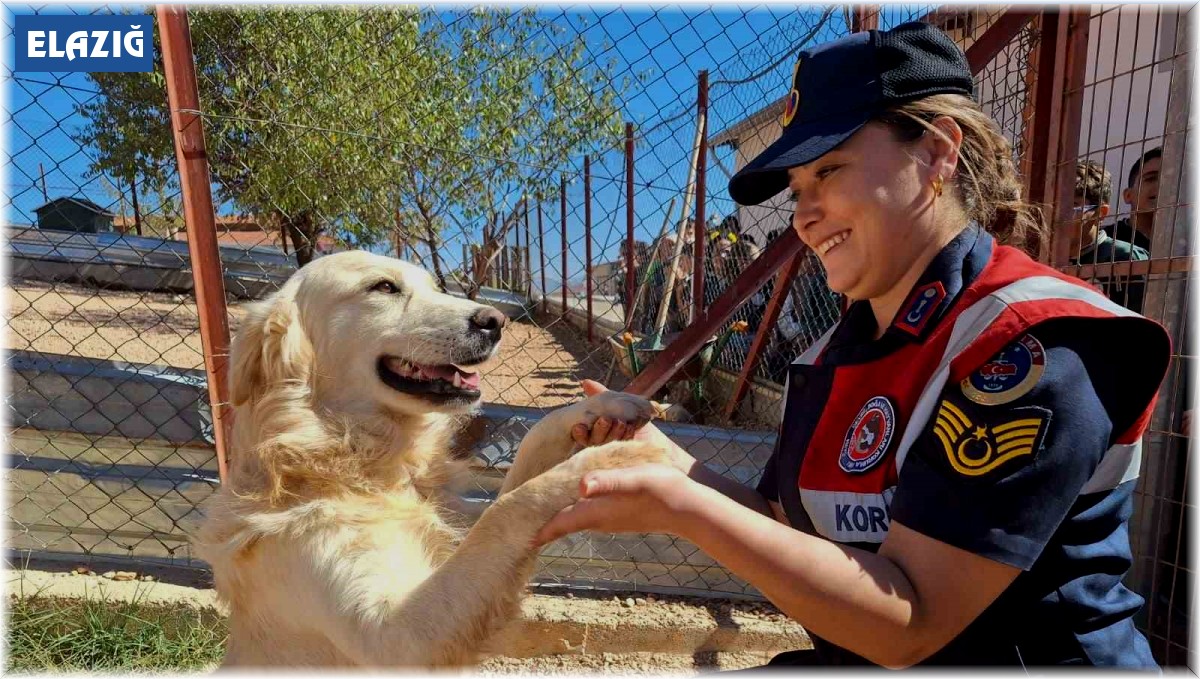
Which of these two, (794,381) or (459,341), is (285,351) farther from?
(794,381)

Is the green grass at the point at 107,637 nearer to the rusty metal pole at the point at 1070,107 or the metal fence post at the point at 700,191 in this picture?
the metal fence post at the point at 700,191

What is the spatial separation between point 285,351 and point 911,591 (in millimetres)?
1822

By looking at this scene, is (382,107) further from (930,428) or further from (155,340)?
(155,340)

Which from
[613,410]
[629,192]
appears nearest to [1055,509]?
[613,410]

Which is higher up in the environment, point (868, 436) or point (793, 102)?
point (793, 102)

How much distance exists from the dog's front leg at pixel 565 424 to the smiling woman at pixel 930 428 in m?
0.42

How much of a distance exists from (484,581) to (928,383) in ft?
3.27

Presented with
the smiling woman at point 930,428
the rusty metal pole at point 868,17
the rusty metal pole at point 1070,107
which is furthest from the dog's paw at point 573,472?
the rusty metal pole at point 868,17

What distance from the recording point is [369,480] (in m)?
2.19

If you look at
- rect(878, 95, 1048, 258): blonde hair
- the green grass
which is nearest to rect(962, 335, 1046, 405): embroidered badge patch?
rect(878, 95, 1048, 258): blonde hair

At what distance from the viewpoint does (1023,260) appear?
1443 mm

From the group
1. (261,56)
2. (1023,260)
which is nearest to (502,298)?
(261,56)

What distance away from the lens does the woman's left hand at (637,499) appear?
1.22 meters

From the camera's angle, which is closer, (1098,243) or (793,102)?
(793,102)
